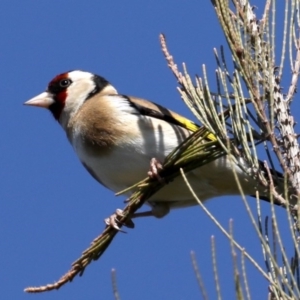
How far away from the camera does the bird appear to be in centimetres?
296

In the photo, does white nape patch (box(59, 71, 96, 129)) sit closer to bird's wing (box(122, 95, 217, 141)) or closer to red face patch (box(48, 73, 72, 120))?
red face patch (box(48, 73, 72, 120))

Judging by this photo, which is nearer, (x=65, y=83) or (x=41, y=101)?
(x=41, y=101)

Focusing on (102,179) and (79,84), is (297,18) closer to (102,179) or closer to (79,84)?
(102,179)

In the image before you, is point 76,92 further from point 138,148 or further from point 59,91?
point 138,148

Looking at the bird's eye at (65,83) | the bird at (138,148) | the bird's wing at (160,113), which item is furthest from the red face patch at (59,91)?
the bird's wing at (160,113)

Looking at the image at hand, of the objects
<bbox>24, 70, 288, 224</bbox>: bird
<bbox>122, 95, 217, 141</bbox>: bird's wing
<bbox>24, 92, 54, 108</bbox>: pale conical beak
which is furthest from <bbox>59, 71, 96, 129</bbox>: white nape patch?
<bbox>122, 95, 217, 141</bbox>: bird's wing

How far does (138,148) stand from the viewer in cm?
296

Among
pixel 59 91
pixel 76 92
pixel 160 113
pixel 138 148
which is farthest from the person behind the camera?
pixel 59 91

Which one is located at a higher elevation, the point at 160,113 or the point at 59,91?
the point at 59,91

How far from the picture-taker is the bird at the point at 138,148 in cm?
296

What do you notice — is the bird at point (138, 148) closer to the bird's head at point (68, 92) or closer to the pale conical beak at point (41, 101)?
the bird's head at point (68, 92)

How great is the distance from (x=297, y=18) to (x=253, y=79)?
0.83 feet

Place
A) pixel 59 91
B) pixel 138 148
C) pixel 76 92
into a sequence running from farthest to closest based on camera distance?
pixel 59 91 → pixel 76 92 → pixel 138 148

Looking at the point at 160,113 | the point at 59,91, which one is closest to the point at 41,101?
the point at 59,91
